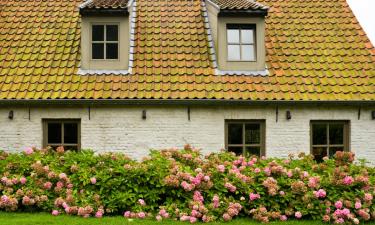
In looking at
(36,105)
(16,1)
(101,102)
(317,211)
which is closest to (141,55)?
(101,102)

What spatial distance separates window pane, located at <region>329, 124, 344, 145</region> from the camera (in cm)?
1270

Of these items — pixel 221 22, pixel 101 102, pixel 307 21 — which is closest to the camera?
pixel 101 102

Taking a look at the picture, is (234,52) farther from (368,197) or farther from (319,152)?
(368,197)

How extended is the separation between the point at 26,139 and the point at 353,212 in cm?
768

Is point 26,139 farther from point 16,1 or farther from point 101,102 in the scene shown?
point 16,1

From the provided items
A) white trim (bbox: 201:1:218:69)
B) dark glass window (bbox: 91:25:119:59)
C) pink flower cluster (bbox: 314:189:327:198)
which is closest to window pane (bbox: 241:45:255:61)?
white trim (bbox: 201:1:218:69)

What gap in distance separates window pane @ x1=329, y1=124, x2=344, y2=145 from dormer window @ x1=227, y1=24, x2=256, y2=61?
2.69 m

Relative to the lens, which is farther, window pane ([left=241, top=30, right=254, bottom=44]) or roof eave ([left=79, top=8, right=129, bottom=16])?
window pane ([left=241, top=30, right=254, bottom=44])

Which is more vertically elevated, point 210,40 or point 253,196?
point 210,40

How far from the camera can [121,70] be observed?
1252 centimetres

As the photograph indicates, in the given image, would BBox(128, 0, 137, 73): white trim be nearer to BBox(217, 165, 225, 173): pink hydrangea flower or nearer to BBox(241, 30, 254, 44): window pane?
BBox(241, 30, 254, 44): window pane

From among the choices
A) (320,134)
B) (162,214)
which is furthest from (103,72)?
(320,134)

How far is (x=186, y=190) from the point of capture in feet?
29.1

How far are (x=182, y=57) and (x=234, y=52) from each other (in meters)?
1.35
